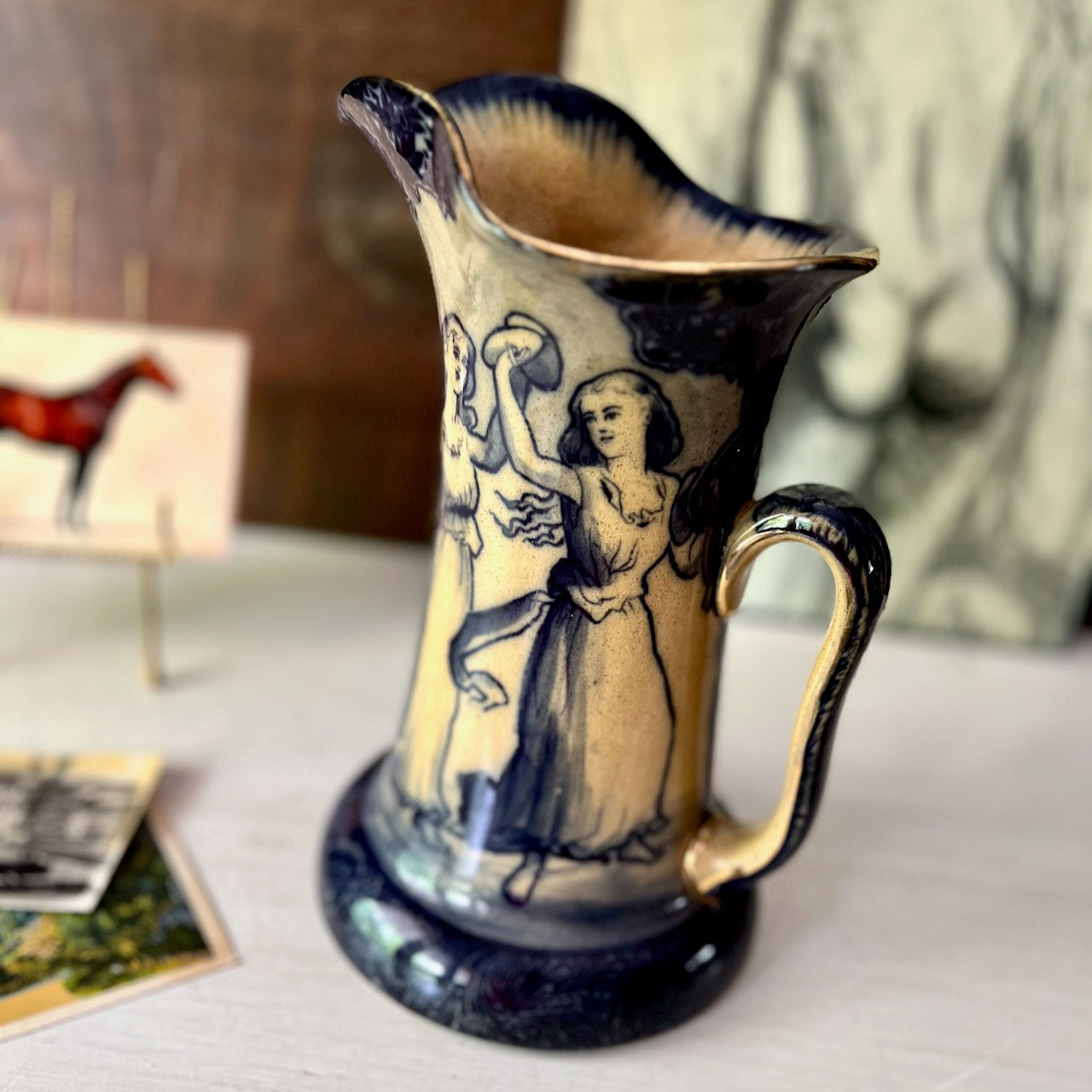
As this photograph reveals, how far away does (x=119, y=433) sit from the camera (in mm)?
775

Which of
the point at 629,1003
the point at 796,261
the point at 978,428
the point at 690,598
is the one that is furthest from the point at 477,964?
the point at 978,428

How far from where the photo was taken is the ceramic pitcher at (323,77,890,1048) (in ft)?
1.30

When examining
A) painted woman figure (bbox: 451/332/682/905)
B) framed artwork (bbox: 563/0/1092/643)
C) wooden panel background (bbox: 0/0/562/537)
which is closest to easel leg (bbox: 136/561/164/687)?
wooden panel background (bbox: 0/0/562/537)

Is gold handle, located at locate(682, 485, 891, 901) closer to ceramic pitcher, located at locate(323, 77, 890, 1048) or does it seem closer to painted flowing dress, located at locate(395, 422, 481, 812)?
ceramic pitcher, located at locate(323, 77, 890, 1048)

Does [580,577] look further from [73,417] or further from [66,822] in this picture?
[73,417]

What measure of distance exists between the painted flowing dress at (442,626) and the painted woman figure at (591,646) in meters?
0.01

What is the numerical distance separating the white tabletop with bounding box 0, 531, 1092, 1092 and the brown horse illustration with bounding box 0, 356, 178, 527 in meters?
0.10

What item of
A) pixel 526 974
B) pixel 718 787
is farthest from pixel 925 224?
pixel 526 974

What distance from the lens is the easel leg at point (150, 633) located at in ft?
2.38

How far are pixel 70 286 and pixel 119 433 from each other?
0.14 meters

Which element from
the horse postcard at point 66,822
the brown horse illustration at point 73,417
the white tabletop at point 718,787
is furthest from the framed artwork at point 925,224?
the horse postcard at point 66,822

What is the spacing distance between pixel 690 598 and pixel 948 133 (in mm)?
472

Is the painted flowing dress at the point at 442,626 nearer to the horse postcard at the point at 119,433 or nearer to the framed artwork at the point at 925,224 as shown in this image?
the horse postcard at the point at 119,433

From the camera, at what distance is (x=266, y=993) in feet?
1.69
